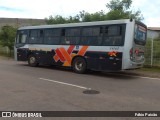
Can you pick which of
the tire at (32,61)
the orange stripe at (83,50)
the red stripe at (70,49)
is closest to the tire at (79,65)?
the orange stripe at (83,50)

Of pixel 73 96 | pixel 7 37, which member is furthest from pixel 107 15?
pixel 73 96

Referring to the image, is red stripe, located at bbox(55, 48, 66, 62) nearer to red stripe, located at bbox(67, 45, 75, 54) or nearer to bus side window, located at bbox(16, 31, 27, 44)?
red stripe, located at bbox(67, 45, 75, 54)

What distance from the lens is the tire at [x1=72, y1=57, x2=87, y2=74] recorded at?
1497 cm

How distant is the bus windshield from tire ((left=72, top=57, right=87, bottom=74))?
312cm

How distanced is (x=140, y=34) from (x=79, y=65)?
3.74m

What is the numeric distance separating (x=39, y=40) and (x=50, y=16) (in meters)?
23.3

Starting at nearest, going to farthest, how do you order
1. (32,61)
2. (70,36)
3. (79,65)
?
(79,65)
(70,36)
(32,61)

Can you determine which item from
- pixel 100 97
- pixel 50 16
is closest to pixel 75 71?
pixel 100 97

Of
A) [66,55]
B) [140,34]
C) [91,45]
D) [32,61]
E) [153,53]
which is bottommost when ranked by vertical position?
[32,61]

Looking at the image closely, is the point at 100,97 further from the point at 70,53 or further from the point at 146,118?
the point at 70,53

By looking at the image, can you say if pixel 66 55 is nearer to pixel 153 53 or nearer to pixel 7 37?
pixel 153 53

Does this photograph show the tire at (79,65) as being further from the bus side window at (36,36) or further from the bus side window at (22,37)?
the bus side window at (22,37)

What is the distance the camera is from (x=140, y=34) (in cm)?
1427

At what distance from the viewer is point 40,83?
1127 cm
